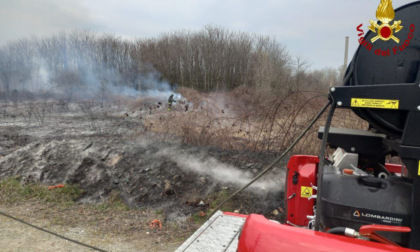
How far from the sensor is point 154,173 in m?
6.02

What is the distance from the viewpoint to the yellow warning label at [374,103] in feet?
5.90

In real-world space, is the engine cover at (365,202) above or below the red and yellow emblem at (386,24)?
below

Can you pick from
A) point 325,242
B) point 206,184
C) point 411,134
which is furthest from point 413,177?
point 206,184

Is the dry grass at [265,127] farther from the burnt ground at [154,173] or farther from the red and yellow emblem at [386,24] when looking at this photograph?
the red and yellow emblem at [386,24]

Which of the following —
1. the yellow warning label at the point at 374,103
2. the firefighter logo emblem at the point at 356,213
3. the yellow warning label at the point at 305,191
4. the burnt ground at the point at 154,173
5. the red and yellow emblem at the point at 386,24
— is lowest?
the burnt ground at the point at 154,173

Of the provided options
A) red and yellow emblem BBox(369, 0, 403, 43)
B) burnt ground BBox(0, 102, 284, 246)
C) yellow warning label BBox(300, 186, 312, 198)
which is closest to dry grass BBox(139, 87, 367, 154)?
burnt ground BBox(0, 102, 284, 246)

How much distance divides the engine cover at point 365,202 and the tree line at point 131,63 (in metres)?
24.5

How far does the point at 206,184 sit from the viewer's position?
18.3ft

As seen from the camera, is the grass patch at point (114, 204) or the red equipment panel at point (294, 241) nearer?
the red equipment panel at point (294, 241)

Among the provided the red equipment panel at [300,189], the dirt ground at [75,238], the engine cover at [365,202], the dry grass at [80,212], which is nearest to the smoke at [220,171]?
the dry grass at [80,212]

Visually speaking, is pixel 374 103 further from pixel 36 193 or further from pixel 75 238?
pixel 36 193

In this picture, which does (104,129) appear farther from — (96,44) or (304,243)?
(96,44)

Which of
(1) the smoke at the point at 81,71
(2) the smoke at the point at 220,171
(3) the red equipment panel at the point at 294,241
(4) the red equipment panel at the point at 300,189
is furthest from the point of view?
(1) the smoke at the point at 81,71

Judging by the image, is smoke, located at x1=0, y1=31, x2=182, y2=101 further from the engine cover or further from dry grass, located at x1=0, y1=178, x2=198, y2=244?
the engine cover
